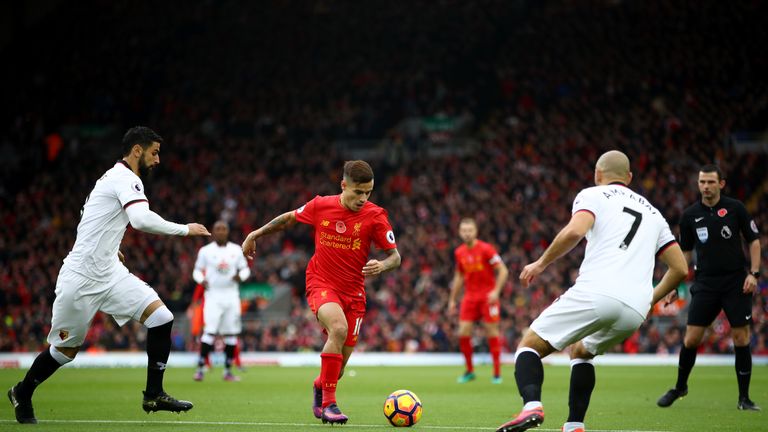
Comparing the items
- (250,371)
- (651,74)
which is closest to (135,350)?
(250,371)

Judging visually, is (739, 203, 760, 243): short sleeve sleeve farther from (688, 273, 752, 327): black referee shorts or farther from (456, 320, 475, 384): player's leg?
(456, 320, 475, 384): player's leg

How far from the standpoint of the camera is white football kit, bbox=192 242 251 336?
18703mm

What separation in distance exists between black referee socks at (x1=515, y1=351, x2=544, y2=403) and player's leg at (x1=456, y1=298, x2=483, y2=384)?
33.9 ft

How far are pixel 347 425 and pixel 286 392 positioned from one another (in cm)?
549

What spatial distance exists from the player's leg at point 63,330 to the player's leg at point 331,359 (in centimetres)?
230

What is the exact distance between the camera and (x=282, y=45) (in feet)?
145

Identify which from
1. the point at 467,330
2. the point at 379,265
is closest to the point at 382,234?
the point at 379,265

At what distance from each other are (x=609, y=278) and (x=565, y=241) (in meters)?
0.50

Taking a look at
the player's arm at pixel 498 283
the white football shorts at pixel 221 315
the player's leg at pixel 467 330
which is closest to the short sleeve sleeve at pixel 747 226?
the player's arm at pixel 498 283

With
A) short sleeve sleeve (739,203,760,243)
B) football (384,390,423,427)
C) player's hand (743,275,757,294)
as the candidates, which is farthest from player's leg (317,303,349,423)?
short sleeve sleeve (739,203,760,243)

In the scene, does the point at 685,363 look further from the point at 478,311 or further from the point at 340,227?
the point at 478,311

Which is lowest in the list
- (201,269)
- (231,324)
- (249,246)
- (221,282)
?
(231,324)

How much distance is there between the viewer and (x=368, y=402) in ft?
42.4

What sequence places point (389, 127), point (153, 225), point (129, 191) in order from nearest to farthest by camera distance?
point (153, 225), point (129, 191), point (389, 127)
